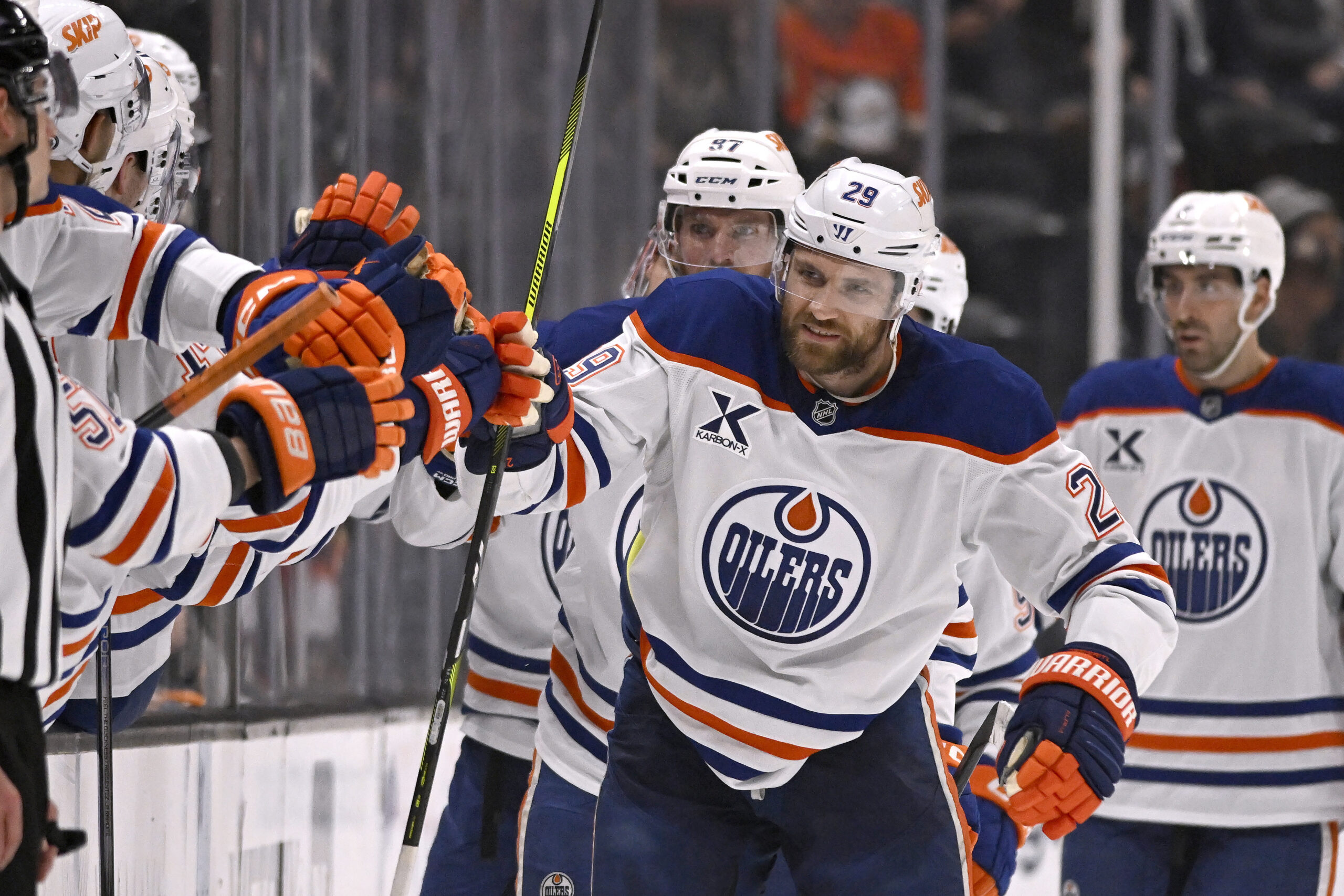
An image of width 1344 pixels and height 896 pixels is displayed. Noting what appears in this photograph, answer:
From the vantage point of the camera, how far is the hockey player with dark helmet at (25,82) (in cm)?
154

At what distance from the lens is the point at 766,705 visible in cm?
206

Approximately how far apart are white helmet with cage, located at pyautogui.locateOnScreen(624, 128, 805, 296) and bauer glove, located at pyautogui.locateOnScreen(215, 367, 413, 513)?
1.21 metres

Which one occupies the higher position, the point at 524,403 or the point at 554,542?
the point at 524,403

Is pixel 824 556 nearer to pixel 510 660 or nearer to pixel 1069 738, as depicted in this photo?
pixel 1069 738

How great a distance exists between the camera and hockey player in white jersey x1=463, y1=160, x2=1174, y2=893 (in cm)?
206

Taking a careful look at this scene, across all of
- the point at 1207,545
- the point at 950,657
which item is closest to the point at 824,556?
the point at 950,657

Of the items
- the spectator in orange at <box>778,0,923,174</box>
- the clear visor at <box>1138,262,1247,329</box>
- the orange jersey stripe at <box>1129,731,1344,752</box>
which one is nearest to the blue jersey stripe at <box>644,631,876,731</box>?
the orange jersey stripe at <box>1129,731,1344,752</box>

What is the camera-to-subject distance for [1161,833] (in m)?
3.15

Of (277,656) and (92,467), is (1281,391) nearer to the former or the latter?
Result: (277,656)

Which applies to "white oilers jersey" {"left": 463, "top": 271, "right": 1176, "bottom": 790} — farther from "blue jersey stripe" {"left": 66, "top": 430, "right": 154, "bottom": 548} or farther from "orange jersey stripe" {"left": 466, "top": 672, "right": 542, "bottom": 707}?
"orange jersey stripe" {"left": 466, "top": 672, "right": 542, "bottom": 707}

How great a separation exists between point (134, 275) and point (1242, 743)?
2.11 metres

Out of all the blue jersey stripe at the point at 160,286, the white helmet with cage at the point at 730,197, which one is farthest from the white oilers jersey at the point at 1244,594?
the blue jersey stripe at the point at 160,286

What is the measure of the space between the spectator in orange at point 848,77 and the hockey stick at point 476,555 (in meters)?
4.05

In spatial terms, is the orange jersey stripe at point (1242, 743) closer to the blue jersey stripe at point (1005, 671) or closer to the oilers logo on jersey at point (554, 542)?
the blue jersey stripe at point (1005, 671)
